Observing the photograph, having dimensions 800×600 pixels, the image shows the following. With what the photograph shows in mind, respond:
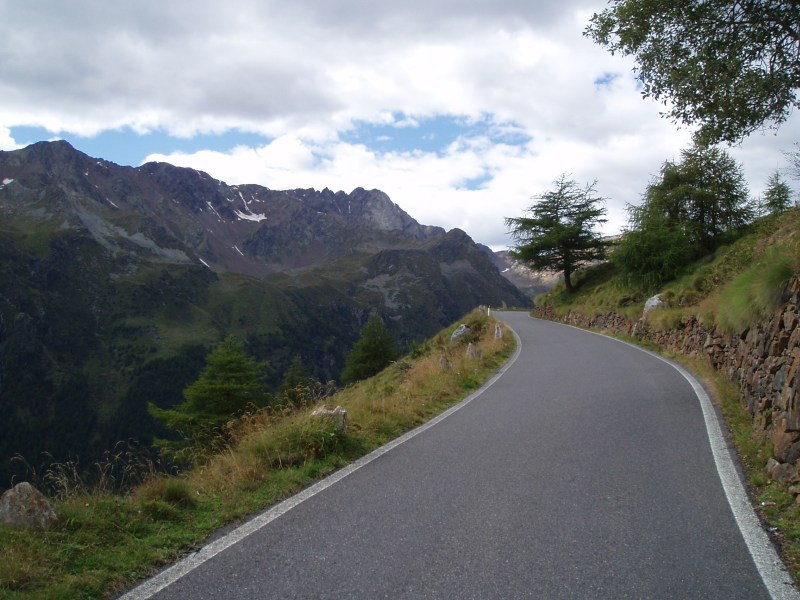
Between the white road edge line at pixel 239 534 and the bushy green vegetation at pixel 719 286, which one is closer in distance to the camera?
the white road edge line at pixel 239 534

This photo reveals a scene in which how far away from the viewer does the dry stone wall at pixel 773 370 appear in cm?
573

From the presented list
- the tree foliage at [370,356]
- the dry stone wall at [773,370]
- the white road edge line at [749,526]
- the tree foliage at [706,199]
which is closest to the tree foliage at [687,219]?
the tree foliage at [706,199]

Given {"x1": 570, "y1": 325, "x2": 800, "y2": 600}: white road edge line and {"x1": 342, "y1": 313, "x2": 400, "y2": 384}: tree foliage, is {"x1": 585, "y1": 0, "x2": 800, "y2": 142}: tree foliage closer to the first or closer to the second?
{"x1": 570, "y1": 325, "x2": 800, "y2": 600}: white road edge line

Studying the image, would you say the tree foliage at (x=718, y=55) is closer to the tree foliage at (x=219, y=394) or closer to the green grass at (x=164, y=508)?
the green grass at (x=164, y=508)

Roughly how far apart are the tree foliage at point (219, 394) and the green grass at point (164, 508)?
20389 mm

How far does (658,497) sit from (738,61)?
7.73 m

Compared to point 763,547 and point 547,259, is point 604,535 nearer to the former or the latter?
point 763,547

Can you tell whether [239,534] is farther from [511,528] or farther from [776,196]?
[776,196]

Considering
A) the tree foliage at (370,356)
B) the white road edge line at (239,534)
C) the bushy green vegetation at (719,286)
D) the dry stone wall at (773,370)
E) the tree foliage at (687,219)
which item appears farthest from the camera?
the tree foliage at (370,356)

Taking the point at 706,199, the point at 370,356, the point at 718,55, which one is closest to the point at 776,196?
the point at 706,199

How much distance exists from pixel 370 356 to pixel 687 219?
3383cm

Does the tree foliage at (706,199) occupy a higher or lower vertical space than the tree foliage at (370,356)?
higher

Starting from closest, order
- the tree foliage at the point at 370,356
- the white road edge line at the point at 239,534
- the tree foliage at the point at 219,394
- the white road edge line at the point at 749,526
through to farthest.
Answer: the white road edge line at the point at 749,526
the white road edge line at the point at 239,534
the tree foliage at the point at 219,394
the tree foliage at the point at 370,356

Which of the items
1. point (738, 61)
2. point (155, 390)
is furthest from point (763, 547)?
point (155, 390)
